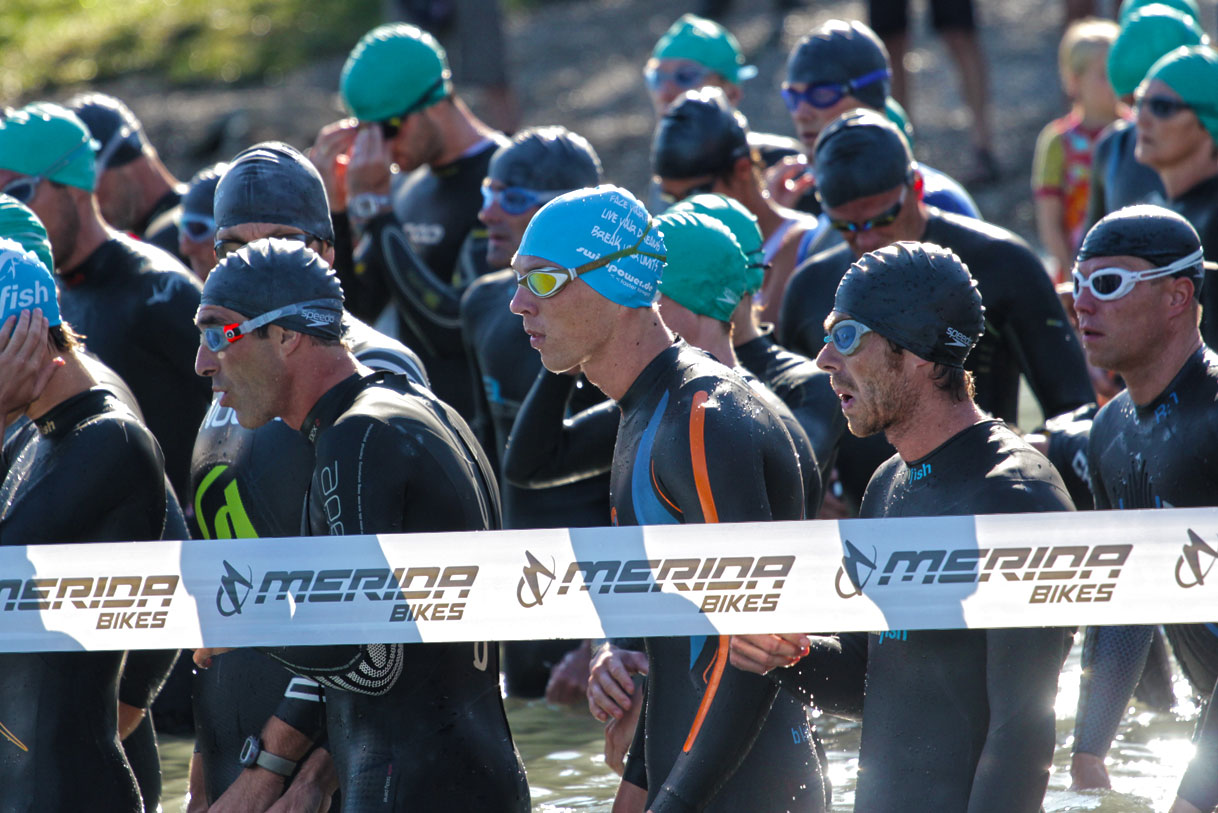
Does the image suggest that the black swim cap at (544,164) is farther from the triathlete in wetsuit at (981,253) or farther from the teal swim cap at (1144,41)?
the teal swim cap at (1144,41)

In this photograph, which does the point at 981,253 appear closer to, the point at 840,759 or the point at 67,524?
the point at 840,759

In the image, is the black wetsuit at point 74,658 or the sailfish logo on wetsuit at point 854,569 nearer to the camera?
the sailfish logo on wetsuit at point 854,569

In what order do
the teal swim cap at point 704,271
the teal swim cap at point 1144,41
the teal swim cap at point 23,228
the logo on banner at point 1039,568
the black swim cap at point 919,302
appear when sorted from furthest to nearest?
the teal swim cap at point 1144,41 → the teal swim cap at point 23,228 → the teal swim cap at point 704,271 → the black swim cap at point 919,302 → the logo on banner at point 1039,568

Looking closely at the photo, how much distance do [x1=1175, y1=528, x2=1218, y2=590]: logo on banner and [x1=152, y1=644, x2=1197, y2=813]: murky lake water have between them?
6.10 feet

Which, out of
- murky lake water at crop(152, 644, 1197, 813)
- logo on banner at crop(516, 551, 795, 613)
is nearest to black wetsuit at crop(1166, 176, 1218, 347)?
murky lake water at crop(152, 644, 1197, 813)

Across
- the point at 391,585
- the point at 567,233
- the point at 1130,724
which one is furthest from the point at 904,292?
the point at 1130,724

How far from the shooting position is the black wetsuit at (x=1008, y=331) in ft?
18.3

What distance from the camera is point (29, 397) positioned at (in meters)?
4.04

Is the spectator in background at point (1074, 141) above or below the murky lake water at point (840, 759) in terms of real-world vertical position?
above

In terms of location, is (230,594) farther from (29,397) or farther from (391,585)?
(29,397)

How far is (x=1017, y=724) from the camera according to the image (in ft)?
10.3

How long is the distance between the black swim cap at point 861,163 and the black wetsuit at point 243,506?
1.93m

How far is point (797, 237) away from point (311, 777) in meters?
3.82

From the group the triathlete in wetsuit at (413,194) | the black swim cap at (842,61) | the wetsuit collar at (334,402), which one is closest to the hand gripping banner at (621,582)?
the wetsuit collar at (334,402)
